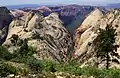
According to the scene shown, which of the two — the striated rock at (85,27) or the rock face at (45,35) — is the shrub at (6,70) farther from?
the striated rock at (85,27)

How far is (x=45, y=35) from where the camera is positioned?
68.5 m

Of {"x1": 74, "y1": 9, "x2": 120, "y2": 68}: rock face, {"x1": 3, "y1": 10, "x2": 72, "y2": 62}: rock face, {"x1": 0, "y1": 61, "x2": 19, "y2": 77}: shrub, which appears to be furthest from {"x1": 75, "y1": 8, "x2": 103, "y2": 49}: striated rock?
{"x1": 0, "y1": 61, "x2": 19, "y2": 77}: shrub

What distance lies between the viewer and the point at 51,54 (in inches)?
2281

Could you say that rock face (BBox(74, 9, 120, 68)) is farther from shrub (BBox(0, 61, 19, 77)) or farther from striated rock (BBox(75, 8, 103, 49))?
shrub (BBox(0, 61, 19, 77))

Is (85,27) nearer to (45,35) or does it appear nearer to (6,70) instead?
(45,35)

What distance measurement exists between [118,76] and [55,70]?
16.4 ft

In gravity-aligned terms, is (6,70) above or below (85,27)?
above

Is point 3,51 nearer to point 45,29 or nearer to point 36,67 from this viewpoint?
point 36,67

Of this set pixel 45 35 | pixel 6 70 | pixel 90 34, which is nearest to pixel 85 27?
pixel 90 34

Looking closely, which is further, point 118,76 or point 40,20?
point 40,20

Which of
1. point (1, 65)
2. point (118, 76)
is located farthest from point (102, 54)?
point (1, 65)

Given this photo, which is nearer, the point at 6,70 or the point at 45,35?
the point at 6,70

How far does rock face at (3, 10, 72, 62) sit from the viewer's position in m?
60.2

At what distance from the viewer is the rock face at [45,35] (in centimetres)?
6019
